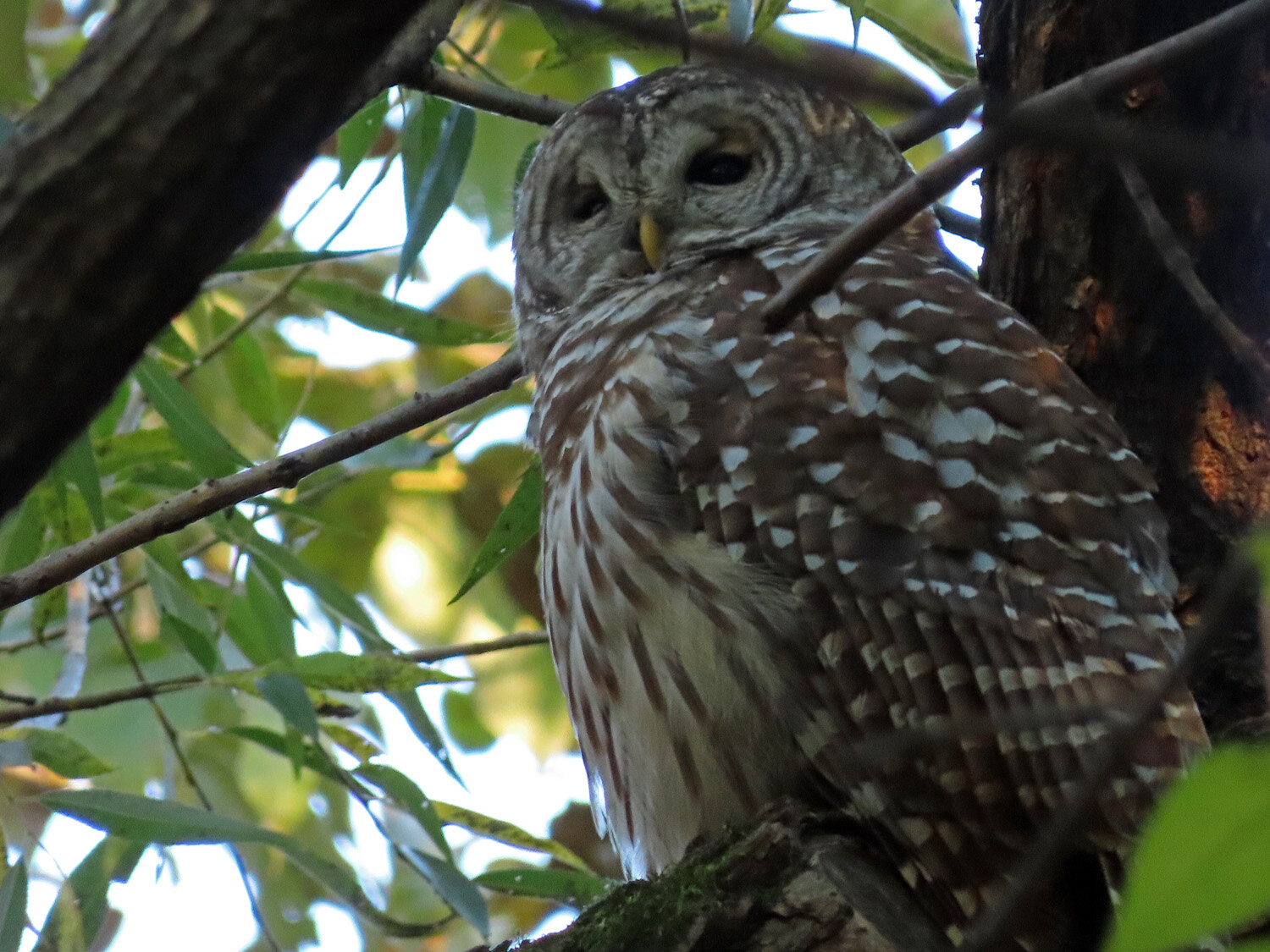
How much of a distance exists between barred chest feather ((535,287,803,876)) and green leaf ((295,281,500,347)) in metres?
0.67

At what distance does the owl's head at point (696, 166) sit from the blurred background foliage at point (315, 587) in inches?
5.6

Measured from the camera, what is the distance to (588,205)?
3420 millimetres

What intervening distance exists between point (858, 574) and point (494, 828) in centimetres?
135

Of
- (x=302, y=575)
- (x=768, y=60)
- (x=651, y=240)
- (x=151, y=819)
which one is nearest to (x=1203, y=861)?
(x=768, y=60)

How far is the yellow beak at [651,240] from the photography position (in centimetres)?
310

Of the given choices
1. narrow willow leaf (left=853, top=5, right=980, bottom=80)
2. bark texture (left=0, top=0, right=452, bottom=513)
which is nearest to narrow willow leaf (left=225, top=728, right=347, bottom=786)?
narrow willow leaf (left=853, top=5, right=980, bottom=80)

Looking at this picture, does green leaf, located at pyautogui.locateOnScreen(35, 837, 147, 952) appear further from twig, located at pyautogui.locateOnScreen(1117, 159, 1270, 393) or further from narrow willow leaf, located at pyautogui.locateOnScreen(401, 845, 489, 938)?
twig, located at pyautogui.locateOnScreen(1117, 159, 1270, 393)

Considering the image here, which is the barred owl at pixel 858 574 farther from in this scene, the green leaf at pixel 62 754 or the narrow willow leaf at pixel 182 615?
the green leaf at pixel 62 754

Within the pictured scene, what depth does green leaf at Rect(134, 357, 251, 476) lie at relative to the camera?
2.75 m

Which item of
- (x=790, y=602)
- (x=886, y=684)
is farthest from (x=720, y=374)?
(x=886, y=684)

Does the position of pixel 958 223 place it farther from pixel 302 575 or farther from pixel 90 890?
pixel 90 890

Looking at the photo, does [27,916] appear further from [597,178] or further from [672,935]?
[597,178]

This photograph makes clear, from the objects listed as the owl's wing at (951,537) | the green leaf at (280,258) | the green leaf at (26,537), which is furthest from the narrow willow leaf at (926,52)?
the green leaf at (26,537)

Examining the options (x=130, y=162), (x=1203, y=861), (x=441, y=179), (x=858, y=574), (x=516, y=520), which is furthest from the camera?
(x=516, y=520)
